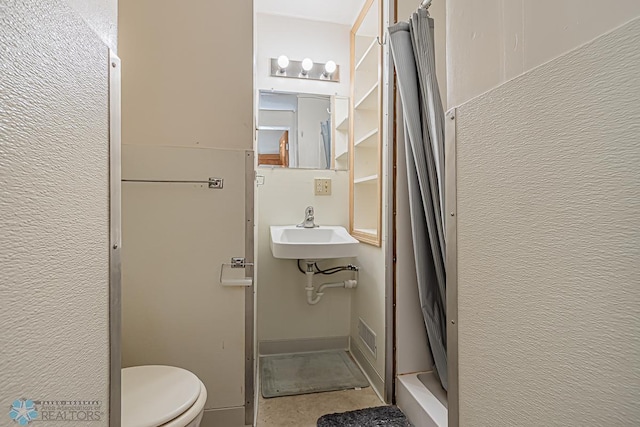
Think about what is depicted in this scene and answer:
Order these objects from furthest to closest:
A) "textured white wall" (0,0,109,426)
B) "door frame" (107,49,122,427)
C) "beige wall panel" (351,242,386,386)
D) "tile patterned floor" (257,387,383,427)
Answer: "beige wall panel" (351,242,386,386)
"tile patterned floor" (257,387,383,427)
"door frame" (107,49,122,427)
"textured white wall" (0,0,109,426)

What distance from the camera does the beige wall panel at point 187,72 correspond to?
129 centimetres

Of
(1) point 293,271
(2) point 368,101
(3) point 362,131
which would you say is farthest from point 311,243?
(2) point 368,101

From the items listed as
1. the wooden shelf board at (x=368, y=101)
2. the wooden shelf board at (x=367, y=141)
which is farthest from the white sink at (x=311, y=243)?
the wooden shelf board at (x=368, y=101)

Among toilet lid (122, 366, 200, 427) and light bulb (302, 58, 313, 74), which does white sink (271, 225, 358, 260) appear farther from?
light bulb (302, 58, 313, 74)

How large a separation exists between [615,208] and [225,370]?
1419 mm

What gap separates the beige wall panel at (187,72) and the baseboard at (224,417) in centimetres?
115

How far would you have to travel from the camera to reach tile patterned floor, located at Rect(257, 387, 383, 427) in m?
1.43

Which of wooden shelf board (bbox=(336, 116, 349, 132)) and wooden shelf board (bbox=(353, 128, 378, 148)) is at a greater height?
wooden shelf board (bbox=(336, 116, 349, 132))

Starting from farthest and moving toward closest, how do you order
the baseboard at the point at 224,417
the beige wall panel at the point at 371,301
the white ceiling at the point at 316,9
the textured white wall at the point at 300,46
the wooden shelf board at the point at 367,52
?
1. the textured white wall at the point at 300,46
2. the white ceiling at the point at 316,9
3. the wooden shelf board at the point at 367,52
4. the beige wall panel at the point at 371,301
5. the baseboard at the point at 224,417

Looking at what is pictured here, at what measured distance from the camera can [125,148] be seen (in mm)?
1270

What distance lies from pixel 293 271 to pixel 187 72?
134cm

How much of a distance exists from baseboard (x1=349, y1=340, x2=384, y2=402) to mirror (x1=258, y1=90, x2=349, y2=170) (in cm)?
123

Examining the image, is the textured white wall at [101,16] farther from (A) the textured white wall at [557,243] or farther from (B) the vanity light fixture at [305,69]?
(B) the vanity light fixture at [305,69]

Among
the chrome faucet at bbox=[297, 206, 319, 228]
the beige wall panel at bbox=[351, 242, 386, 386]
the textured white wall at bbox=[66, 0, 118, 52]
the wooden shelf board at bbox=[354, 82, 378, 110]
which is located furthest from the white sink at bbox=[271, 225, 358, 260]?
the textured white wall at bbox=[66, 0, 118, 52]
